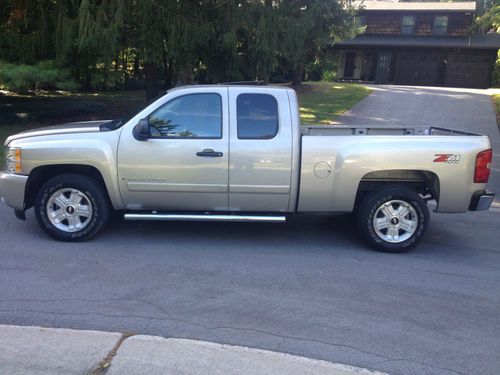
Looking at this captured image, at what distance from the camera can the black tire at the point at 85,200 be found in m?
6.17

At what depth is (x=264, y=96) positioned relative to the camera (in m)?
6.29

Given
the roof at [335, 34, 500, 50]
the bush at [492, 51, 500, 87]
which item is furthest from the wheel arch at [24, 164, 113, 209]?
the bush at [492, 51, 500, 87]

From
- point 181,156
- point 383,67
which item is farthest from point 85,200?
point 383,67

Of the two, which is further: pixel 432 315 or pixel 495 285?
pixel 495 285

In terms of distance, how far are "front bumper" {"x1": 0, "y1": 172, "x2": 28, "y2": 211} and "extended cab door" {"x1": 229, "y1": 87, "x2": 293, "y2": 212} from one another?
236 cm

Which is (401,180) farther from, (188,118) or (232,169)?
(188,118)

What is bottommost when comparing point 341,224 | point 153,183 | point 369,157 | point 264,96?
point 341,224

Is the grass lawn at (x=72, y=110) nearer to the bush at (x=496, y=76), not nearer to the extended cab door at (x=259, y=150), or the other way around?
the extended cab door at (x=259, y=150)

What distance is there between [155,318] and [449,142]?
3797 mm

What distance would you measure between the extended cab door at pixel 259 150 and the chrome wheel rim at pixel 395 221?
1082 millimetres

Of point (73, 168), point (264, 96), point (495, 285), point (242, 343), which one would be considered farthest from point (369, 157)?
point (73, 168)

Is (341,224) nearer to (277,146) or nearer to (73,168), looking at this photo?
(277,146)

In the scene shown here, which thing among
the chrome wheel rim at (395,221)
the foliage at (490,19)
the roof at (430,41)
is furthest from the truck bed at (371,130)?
the roof at (430,41)

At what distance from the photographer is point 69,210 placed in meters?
6.25
